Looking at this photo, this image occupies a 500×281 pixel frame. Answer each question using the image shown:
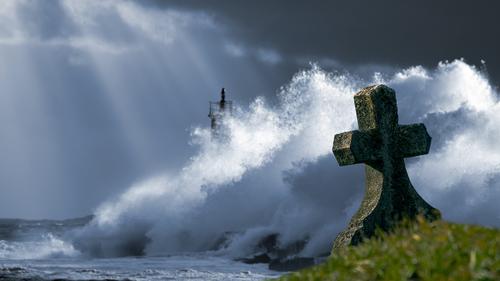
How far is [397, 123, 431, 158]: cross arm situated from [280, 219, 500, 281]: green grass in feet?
12.0

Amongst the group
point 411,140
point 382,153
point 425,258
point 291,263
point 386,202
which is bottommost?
point 425,258

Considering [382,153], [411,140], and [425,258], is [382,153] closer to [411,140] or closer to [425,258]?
[411,140]

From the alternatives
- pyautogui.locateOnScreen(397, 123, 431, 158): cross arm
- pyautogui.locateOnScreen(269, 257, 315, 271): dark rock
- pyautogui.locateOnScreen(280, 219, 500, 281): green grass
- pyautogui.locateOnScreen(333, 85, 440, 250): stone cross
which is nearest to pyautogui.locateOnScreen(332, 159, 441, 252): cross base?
pyautogui.locateOnScreen(333, 85, 440, 250): stone cross

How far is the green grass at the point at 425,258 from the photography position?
3613 millimetres

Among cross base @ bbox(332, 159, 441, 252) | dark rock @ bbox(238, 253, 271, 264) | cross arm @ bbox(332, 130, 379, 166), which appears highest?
dark rock @ bbox(238, 253, 271, 264)

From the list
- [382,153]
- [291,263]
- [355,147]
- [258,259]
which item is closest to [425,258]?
[355,147]

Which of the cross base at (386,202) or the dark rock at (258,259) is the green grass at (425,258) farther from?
the dark rock at (258,259)

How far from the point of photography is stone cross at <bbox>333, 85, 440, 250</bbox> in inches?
306

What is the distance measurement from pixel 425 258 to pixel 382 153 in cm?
430

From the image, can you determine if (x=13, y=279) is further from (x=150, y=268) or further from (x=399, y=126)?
(x=399, y=126)

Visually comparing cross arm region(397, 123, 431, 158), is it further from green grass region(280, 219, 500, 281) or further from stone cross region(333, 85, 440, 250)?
green grass region(280, 219, 500, 281)

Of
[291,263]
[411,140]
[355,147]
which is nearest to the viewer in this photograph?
[355,147]

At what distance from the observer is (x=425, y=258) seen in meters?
3.73

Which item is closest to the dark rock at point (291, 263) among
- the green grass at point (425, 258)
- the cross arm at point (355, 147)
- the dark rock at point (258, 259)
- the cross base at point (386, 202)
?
the dark rock at point (258, 259)
